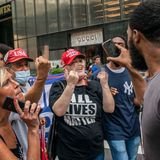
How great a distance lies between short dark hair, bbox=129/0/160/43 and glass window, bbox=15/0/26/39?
926 inches

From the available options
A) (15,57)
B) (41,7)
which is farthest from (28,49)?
(15,57)

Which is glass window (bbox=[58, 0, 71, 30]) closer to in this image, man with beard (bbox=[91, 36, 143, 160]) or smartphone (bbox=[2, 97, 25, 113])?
man with beard (bbox=[91, 36, 143, 160])

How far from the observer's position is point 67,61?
13.4 ft

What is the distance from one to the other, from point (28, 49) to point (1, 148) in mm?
22571

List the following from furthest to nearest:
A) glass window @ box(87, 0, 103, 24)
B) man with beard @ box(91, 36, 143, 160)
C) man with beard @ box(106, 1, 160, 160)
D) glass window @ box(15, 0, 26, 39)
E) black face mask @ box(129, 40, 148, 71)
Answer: glass window @ box(15, 0, 26, 39)
glass window @ box(87, 0, 103, 24)
man with beard @ box(91, 36, 143, 160)
black face mask @ box(129, 40, 148, 71)
man with beard @ box(106, 1, 160, 160)

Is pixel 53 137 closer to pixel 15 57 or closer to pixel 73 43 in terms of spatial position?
pixel 15 57

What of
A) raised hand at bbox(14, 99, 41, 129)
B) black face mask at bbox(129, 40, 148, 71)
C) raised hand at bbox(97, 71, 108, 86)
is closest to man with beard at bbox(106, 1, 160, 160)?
black face mask at bbox(129, 40, 148, 71)

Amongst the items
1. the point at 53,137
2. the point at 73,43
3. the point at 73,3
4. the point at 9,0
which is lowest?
the point at 53,137

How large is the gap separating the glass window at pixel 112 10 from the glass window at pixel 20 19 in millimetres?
7816

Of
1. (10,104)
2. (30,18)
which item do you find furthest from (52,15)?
(10,104)

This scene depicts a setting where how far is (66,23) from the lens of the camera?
21219mm

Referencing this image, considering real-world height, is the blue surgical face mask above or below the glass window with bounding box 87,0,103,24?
below

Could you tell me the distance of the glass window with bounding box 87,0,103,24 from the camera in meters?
19.0

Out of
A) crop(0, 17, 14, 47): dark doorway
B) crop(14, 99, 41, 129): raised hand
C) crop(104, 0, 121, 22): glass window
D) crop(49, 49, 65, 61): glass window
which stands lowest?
crop(14, 99, 41, 129): raised hand
